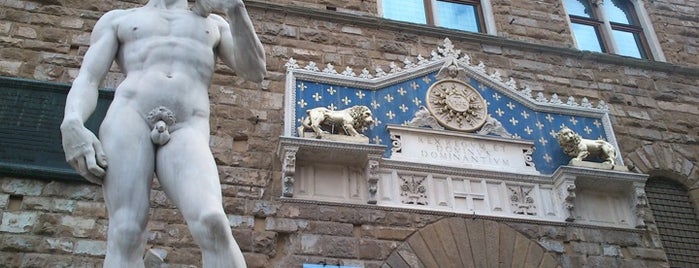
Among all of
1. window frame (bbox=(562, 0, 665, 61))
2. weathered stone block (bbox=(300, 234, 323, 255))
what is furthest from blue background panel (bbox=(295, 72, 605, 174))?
window frame (bbox=(562, 0, 665, 61))

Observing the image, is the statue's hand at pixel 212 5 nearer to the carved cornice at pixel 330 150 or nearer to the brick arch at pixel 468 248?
the carved cornice at pixel 330 150

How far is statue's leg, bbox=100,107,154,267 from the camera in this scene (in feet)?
11.0

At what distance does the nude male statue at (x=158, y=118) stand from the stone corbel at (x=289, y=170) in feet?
7.53

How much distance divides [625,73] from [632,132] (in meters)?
0.89

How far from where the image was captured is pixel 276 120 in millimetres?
6879

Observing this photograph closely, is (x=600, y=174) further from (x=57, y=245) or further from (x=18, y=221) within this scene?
(x=18, y=221)

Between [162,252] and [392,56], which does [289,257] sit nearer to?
[162,252]

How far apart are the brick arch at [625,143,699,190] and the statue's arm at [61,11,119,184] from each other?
18.8ft

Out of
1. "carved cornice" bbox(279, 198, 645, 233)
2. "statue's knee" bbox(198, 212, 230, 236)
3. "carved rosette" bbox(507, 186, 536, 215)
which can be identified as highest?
"carved rosette" bbox(507, 186, 536, 215)

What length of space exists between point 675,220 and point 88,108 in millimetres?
6280

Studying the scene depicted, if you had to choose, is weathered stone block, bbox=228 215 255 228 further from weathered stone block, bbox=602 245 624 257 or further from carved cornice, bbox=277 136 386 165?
weathered stone block, bbox=602 245 624 257

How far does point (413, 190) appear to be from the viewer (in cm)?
677

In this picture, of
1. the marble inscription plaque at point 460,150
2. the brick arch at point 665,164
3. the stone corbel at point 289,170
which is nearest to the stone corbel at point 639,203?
the brick arch at point 665,164

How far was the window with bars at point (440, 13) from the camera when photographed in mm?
8406
